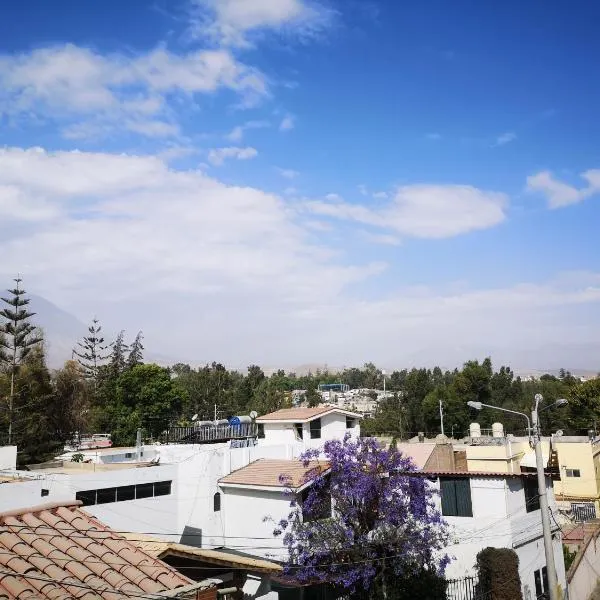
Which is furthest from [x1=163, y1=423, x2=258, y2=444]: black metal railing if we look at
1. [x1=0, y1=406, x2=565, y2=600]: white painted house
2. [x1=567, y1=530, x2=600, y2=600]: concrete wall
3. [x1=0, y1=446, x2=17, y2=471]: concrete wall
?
[x1=567, y1=530, x2=600, y2=600]: concrete wall

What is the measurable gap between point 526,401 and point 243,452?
188 ft

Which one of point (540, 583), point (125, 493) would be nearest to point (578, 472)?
point (540, 583)

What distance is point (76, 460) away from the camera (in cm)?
2698

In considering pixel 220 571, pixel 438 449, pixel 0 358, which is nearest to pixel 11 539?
pixel 220 571

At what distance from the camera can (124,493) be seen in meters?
21.9

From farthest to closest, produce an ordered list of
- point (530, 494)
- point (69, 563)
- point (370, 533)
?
point (530, 494)
point (370, 533)
point (69, 563)

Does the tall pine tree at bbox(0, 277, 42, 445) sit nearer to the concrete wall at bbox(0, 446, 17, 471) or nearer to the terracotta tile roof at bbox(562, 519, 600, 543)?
the concrete wall at bbox(0, 446, 17, 471)

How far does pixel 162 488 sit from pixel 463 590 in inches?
487

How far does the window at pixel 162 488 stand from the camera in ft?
75.5

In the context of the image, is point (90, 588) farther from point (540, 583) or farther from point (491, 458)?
point (491, 458)

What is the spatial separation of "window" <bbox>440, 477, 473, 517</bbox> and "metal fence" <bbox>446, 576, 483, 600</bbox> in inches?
116

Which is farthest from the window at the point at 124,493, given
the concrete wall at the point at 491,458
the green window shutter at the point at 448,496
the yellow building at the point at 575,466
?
the yellow building at the point at 575,466

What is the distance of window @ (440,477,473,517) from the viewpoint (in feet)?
66.5

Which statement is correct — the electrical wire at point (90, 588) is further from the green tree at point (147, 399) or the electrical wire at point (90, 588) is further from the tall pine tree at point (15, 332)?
the green tree at point (147, 399)
